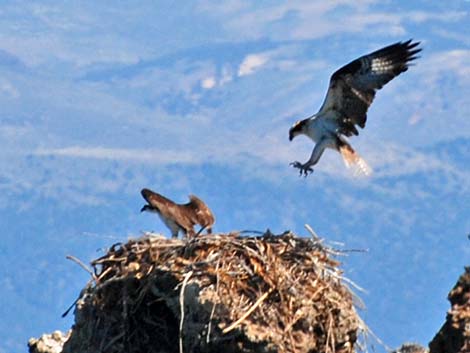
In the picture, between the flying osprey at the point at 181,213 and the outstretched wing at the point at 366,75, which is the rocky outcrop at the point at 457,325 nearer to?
the flying osprey at the point at 181,213

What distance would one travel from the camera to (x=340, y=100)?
2147cm

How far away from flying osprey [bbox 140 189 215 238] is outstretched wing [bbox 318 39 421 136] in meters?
2.47

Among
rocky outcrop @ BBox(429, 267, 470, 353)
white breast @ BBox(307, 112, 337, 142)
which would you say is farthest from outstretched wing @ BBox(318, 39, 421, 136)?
rocky outcrop @ BBox(429, 267, 470, 353)

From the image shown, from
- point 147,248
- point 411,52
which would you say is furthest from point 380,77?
point 147,248

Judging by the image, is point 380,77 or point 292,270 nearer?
point 292,270

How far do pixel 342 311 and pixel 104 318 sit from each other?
6.92 ft

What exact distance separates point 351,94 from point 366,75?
0.28 metres

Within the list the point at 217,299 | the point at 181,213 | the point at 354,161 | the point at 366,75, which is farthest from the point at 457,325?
the point at 354,161

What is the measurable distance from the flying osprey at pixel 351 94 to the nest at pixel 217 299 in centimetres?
504

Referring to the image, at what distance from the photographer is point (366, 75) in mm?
21297

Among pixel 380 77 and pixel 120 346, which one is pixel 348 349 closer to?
pixel 120 346

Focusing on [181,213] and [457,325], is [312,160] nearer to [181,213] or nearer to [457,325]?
[181,213]

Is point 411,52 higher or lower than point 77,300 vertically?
higher

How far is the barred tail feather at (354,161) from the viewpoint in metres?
22.2
